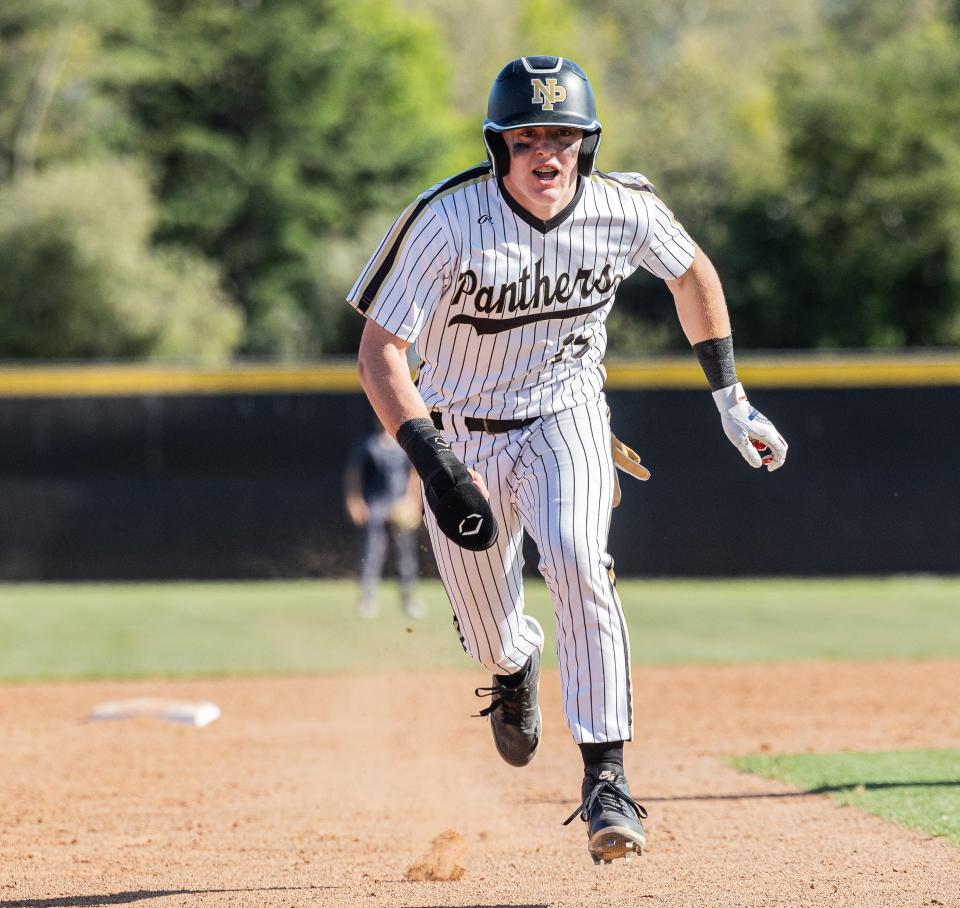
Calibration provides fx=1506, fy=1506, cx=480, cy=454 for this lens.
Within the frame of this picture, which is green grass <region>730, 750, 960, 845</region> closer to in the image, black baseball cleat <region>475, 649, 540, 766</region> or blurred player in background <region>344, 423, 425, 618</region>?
black baseball cleat <region>475, 649, 540, 766</region>

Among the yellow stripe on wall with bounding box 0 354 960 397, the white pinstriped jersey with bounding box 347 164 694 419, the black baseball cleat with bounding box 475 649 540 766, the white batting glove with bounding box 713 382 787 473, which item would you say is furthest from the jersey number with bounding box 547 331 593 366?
the yellow stripe on wall with bounding box 0 354 960 397

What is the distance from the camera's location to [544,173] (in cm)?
395

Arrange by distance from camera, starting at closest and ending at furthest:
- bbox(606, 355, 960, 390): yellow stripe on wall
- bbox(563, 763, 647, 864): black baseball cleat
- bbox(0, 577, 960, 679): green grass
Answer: bbox(563, 763, 647, 864): black baseball cleat < bbox(0, 577, 960, 679): green grass < bbox(606, 355, 960, 390): yellow stripe on wall

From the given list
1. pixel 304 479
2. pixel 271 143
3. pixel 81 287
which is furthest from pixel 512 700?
pixel 271 143

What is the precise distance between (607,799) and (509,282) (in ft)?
4.45

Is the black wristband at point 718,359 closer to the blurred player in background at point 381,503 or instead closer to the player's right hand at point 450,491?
the player's right hand at point 450,491

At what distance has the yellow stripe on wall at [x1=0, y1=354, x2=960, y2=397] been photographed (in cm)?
1448

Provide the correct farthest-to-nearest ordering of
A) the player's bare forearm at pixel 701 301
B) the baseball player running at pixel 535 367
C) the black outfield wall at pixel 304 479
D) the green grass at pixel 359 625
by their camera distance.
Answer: the black outfield wall at pixel 304 479
the green grass at pixel 359 625
the player's bare forearm at pixel 701 301
the baseball player running at pixel 535 367

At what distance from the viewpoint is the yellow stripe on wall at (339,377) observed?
14477 millimetres

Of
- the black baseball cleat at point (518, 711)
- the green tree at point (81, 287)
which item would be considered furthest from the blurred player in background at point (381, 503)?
the green tree at point (81, 287)

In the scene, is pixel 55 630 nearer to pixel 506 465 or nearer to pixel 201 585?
pixel 201 585

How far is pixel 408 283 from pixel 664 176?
133ft

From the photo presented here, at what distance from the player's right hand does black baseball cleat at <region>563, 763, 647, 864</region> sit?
661 millimetres

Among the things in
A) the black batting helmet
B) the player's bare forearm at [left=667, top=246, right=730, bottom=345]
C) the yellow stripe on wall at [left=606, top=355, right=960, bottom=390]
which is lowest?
the player's bare forearm at [left=667, top=246, right=730, bottom=345]
